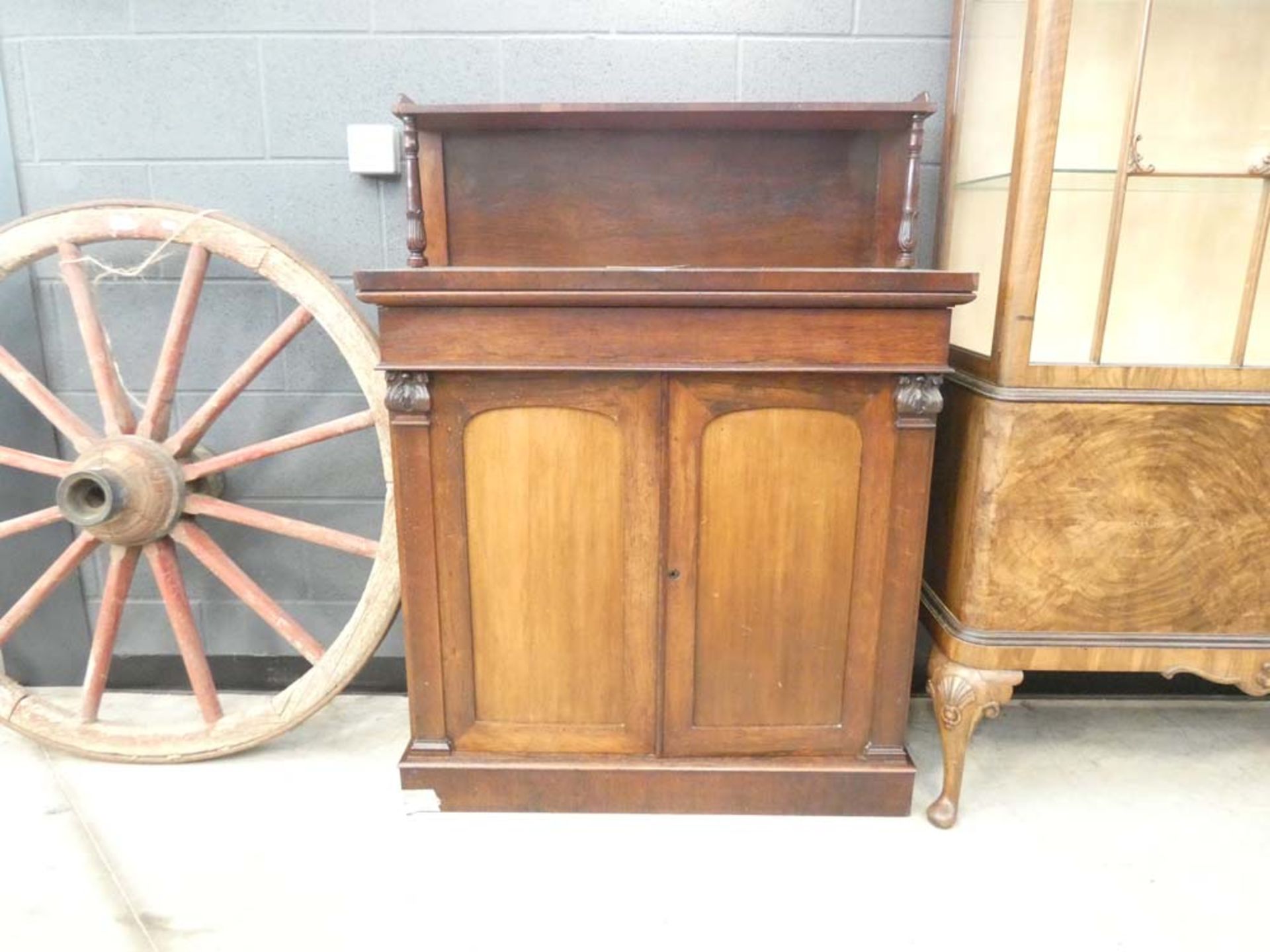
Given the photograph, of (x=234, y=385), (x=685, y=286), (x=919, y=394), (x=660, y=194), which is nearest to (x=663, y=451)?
(x=685, y=286)

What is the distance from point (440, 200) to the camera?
1.61 metres

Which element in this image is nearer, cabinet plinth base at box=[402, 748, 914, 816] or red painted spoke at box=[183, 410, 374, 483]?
cabinet plinth base at box=[402, 748, 914, 816]

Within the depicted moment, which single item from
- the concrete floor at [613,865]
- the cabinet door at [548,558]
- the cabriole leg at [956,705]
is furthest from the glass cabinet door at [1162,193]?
the concrete floor at [613,865]

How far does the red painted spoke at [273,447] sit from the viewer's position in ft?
5.49

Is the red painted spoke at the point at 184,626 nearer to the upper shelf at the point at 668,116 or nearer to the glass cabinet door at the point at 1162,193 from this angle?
the upper shelf at the point at 668,116

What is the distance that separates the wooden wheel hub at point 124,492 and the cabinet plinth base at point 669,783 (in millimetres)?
720

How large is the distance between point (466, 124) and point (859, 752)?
142cm

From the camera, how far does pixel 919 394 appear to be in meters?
1.34

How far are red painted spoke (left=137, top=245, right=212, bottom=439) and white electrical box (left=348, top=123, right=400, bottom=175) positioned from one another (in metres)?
0.38

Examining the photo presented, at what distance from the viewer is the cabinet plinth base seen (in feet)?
4.93

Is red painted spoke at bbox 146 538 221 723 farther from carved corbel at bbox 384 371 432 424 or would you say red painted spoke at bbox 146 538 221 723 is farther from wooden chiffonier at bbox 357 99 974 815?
carved corbel at bbox 384 371 432 424

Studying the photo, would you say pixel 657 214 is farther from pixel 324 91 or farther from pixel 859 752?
pixel 859 752

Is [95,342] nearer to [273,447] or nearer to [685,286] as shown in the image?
[273,447]

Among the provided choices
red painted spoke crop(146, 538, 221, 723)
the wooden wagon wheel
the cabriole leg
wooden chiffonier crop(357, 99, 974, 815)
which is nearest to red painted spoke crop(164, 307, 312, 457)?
the wooden wagon wheel
